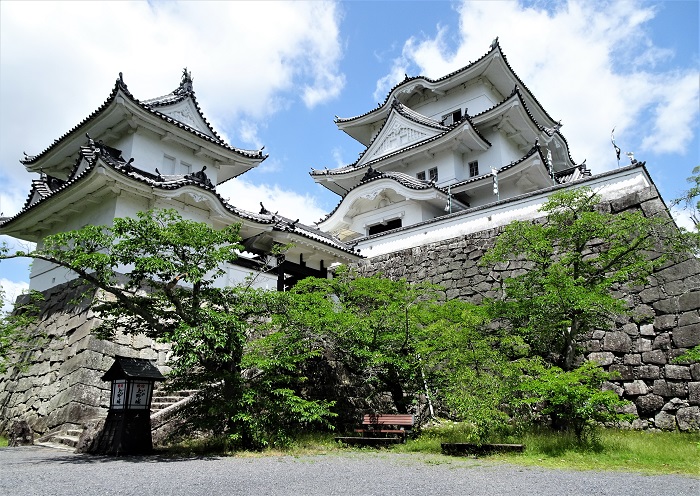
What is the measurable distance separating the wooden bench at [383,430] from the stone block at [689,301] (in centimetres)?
587

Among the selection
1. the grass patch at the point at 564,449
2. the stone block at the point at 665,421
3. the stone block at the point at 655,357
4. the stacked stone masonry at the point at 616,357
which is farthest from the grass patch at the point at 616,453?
the stone block at the point at 655,357

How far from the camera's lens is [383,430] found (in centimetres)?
823

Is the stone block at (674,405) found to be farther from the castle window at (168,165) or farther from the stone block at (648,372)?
the castle window at (168,165)

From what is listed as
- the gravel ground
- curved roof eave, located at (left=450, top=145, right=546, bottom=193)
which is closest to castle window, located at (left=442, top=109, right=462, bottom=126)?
curved roof eave, located at (left=450, top=145, right=546, bottom=193)

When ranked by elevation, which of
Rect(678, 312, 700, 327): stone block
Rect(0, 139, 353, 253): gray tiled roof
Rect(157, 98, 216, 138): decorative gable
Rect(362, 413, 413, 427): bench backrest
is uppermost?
Rect(157, 98, 216, 138): decorative gable

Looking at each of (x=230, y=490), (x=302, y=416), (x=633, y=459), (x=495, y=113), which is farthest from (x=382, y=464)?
(x=495, y=113)

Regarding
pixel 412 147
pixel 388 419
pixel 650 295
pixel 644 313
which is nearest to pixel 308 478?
pixel 388 419

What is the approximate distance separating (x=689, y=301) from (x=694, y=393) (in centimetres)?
179

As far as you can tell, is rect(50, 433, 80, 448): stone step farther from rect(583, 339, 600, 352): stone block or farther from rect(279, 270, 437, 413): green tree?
rect(583, 339, 600, 352): stone block

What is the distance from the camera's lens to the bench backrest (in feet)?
26.8

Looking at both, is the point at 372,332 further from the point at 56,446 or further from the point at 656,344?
the point at 56,446

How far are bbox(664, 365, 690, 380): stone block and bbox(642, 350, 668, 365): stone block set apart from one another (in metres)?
0.14

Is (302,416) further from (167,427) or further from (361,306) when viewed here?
(361,306)

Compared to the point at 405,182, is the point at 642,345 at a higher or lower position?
lower
